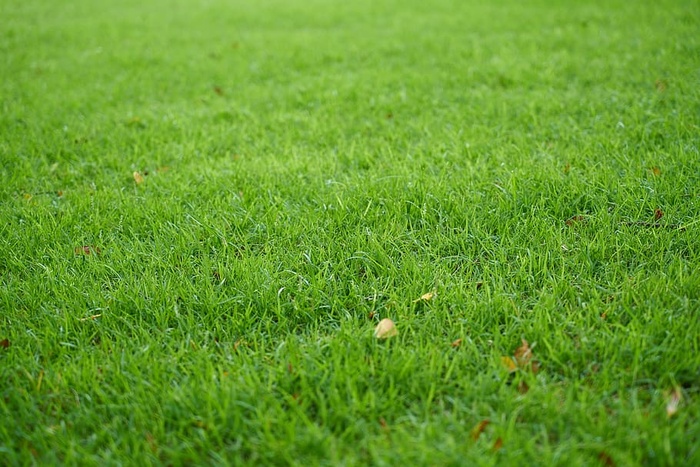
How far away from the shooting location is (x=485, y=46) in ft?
21.7

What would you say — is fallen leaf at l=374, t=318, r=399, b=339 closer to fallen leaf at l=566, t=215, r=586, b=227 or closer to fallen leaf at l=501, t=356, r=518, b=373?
fallen leaf at l=501, t=356, r=518, b=373

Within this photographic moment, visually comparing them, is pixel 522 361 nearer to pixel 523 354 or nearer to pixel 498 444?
pixel 523 354

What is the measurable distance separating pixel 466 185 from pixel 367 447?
6.27 ft

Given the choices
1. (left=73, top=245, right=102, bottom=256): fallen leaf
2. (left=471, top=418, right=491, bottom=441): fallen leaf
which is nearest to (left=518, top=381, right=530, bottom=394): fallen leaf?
(left=471, top=418, right=491, bottom=441): fallen leaf

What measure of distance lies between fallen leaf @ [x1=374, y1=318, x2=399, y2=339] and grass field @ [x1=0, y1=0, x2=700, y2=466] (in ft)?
0.15

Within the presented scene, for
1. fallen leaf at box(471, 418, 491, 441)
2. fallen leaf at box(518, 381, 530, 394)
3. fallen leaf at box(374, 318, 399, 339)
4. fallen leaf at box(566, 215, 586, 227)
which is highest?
fallen leaf at box(566, 215, 586, 227)

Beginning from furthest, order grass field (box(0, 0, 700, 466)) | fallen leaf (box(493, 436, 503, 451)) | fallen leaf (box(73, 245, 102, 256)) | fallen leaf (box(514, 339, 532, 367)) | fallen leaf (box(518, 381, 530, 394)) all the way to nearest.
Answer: fallen leaf (box(73, 245, 102, 256)), fallen leaf (box(514, 339, 532, 367)), fallen leaf (box(518, 381, 530, 394)), grass field (box(0, 0, 700, 466)), fallen leaf (box(493, 436, 503, 451))

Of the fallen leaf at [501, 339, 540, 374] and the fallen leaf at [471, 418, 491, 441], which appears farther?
the fallen leaf at [501, 339, 540, 374]

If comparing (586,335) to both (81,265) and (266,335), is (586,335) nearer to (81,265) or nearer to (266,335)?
(266,335)

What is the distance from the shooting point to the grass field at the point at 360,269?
6.02ft

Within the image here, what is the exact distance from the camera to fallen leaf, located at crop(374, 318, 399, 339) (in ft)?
7.22

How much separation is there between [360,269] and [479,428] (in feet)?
3.50

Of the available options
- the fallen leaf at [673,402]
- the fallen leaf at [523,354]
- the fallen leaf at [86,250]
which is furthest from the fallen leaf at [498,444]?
the fallen leaf at [86,250]

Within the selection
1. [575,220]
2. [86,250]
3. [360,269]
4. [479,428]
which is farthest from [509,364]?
[86,250]
